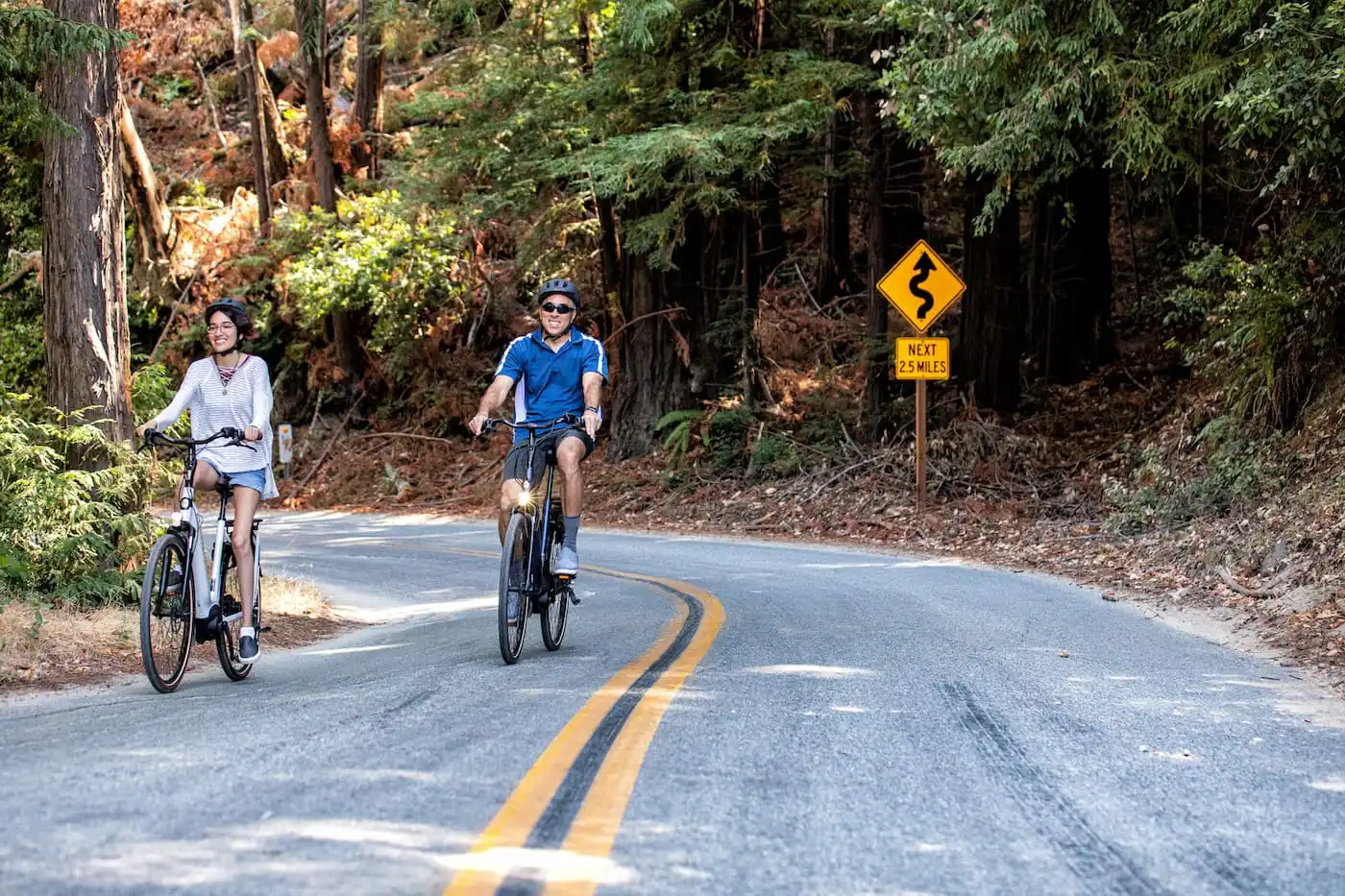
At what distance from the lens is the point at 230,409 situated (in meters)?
7.05

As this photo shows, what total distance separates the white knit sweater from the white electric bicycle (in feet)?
0.26

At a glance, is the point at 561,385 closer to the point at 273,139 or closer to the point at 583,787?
the point at 583,787

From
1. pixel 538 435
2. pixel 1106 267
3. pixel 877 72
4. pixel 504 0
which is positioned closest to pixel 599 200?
pixel 504 0

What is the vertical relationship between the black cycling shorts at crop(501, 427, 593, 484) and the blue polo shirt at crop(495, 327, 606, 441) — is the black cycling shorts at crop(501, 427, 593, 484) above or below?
below

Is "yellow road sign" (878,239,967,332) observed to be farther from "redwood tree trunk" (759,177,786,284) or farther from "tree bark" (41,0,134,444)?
"tree bark" (41,0,134,444)

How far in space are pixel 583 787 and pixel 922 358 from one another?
13548 millimetres

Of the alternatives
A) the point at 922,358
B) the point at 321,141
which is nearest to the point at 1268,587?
the point at 922,358

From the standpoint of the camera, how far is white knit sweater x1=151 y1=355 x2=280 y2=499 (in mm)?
6992

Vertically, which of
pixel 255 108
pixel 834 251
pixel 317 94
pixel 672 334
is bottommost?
pixel 672 334

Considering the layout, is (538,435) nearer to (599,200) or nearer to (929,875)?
(929,875)

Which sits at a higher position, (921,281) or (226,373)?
(921,281)

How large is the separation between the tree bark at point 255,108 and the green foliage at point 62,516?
2133 cm

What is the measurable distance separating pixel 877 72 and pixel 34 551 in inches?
550

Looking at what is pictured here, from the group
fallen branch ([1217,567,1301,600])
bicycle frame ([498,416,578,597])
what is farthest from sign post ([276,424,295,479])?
fallen branch ([1217,567,1301,600])
